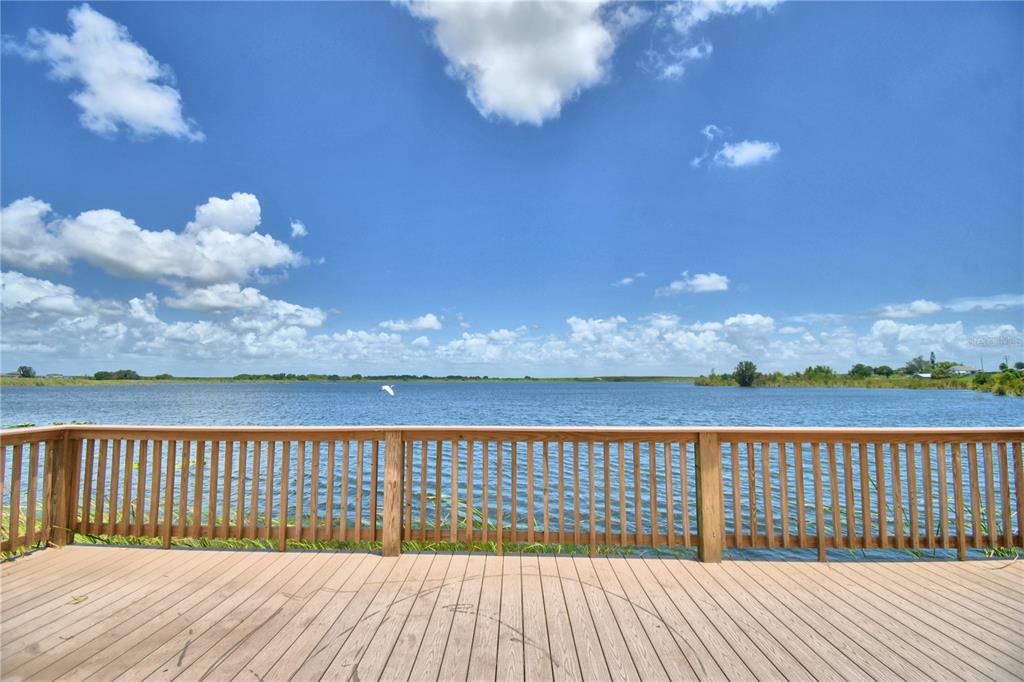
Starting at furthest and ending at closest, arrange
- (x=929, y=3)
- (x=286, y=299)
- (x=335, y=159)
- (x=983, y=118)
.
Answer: (x=286, y=299) < (x=335, y=159) < (x=983, y=118) < (x=929, y=3)

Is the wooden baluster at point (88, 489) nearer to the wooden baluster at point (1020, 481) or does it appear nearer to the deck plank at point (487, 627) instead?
the deck plank at point (487, 627)

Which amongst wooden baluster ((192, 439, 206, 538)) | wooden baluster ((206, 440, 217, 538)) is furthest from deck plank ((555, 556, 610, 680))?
wooden baluster ((192, 439, 206, 538))

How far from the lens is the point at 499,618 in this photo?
2301 millimetres

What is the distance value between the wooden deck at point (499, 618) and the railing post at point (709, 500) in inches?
5.9

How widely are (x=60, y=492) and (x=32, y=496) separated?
0.18 meters

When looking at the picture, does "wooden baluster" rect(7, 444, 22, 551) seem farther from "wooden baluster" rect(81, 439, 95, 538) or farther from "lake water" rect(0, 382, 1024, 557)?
"lake water" rect(0, 382, 1024, 557)

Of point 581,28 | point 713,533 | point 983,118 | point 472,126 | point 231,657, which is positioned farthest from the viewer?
point 472,126

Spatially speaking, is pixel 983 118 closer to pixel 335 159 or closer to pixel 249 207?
pixel 335 159

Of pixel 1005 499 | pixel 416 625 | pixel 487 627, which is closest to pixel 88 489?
pixel 416 625

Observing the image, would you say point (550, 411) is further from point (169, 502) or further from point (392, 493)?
point (169, 502)

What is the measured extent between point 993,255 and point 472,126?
22.2m

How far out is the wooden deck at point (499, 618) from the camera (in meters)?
1.87

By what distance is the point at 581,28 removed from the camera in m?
7.44

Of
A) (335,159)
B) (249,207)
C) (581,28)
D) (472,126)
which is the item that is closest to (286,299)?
(249,207)
